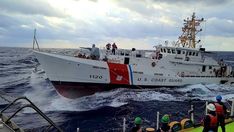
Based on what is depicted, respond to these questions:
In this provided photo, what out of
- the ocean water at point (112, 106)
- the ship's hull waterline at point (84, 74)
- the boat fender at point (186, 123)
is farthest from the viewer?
the ship's hull waterline at point (84, 74)

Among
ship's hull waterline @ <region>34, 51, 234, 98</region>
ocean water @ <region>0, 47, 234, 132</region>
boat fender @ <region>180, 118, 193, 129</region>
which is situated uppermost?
ship's hull waterline @ <region>34, 51, 234, 98</region>

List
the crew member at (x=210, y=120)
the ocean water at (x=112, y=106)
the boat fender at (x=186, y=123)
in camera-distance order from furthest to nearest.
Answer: the ocean water at (x=112, y=106)
the boat fender at (x=186, y=123)
the crew member at (x=210, y=120)

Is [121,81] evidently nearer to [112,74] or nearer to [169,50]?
[112,74]

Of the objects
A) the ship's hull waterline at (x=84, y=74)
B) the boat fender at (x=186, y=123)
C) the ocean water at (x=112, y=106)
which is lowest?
the ocean water at (x=112, y=106)

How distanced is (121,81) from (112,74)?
1097 millimetres

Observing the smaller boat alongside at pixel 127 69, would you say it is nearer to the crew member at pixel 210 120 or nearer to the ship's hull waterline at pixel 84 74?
the ship's hull waterline at pixel 84 74

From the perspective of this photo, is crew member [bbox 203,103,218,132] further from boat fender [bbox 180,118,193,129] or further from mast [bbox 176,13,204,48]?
mast [bbox 176,13,204,48]

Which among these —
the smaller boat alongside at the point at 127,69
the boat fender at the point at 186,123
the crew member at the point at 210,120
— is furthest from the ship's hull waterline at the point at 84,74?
the crew member at the point at 210,120

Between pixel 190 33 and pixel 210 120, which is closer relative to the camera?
pixel 210 120

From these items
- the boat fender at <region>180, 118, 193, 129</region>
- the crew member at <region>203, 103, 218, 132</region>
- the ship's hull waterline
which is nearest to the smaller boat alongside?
the ship's hull waterline

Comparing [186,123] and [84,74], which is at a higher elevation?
[84,74]

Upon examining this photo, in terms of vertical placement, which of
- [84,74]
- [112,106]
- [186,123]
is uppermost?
[84,74]

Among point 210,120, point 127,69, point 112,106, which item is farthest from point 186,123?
point 127,69

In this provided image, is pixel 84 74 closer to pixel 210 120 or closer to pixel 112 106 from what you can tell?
pixel 112 106
